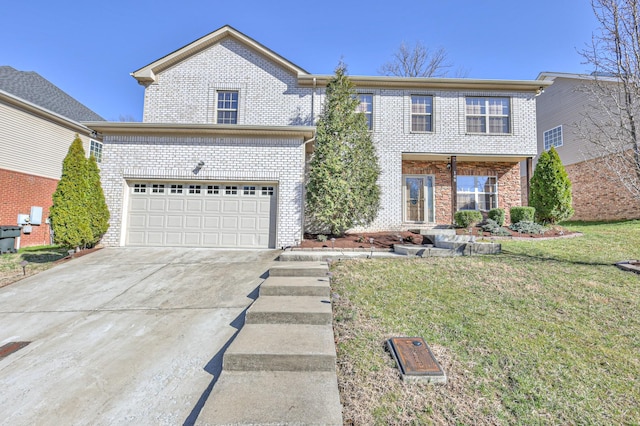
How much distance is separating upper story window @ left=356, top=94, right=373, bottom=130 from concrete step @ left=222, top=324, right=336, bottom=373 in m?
9.94

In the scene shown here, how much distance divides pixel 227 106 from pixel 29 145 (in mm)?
8472

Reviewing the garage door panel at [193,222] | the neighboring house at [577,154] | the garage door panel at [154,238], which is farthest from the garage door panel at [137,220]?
the neighboring house at [577,154]

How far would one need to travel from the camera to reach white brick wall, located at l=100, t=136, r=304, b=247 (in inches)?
342

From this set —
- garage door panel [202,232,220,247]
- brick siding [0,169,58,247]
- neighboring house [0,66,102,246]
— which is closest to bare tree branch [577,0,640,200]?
garage door panel [202,232,220,247]

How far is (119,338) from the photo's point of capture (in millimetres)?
3650

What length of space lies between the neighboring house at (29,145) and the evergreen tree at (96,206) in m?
3.50

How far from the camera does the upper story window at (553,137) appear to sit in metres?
15.9

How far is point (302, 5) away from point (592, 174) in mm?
15762

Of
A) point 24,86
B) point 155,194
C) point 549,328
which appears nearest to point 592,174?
point 549,328

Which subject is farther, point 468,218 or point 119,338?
point 468,218

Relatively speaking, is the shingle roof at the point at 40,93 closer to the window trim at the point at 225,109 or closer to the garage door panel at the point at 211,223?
the window trim at the point at 225,109

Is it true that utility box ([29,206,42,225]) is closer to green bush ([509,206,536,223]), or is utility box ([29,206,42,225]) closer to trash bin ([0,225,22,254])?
trash bin ([0,225,22,254])

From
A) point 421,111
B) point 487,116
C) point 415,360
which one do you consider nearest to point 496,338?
point 415,360

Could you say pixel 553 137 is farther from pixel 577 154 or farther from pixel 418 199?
pixel 418 199
